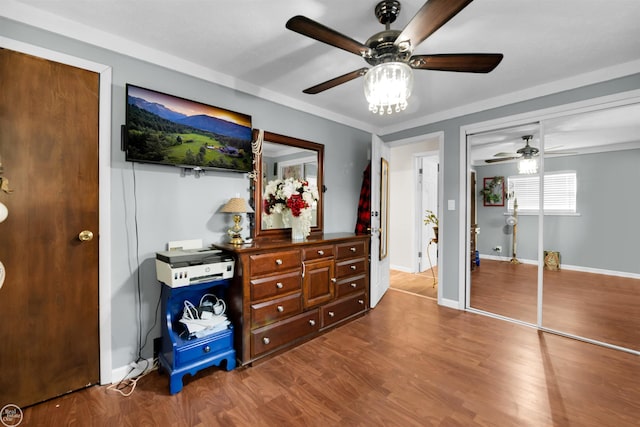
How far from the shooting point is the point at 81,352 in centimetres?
182

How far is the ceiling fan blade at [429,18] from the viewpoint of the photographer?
43.4 inches

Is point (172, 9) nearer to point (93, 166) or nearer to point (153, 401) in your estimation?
point (93, 166)

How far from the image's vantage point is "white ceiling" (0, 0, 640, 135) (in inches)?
64.7

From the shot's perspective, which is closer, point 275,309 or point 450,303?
point 275,309

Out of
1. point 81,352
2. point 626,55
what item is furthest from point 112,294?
point 626,55

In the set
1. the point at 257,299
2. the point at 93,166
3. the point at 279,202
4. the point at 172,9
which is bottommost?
the point at 257,299

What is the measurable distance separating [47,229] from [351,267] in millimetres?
2483

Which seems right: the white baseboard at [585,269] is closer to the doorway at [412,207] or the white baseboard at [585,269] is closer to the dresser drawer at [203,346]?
the doorway at [412,207]

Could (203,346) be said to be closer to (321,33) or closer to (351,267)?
(351,267)

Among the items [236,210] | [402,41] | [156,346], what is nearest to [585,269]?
[402,41]

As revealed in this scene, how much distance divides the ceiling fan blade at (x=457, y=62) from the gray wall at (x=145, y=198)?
5.53 ft

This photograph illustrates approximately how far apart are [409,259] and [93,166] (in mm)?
4704

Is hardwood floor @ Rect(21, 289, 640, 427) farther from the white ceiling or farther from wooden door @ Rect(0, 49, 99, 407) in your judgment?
the white ceiling

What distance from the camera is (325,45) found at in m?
1.99
